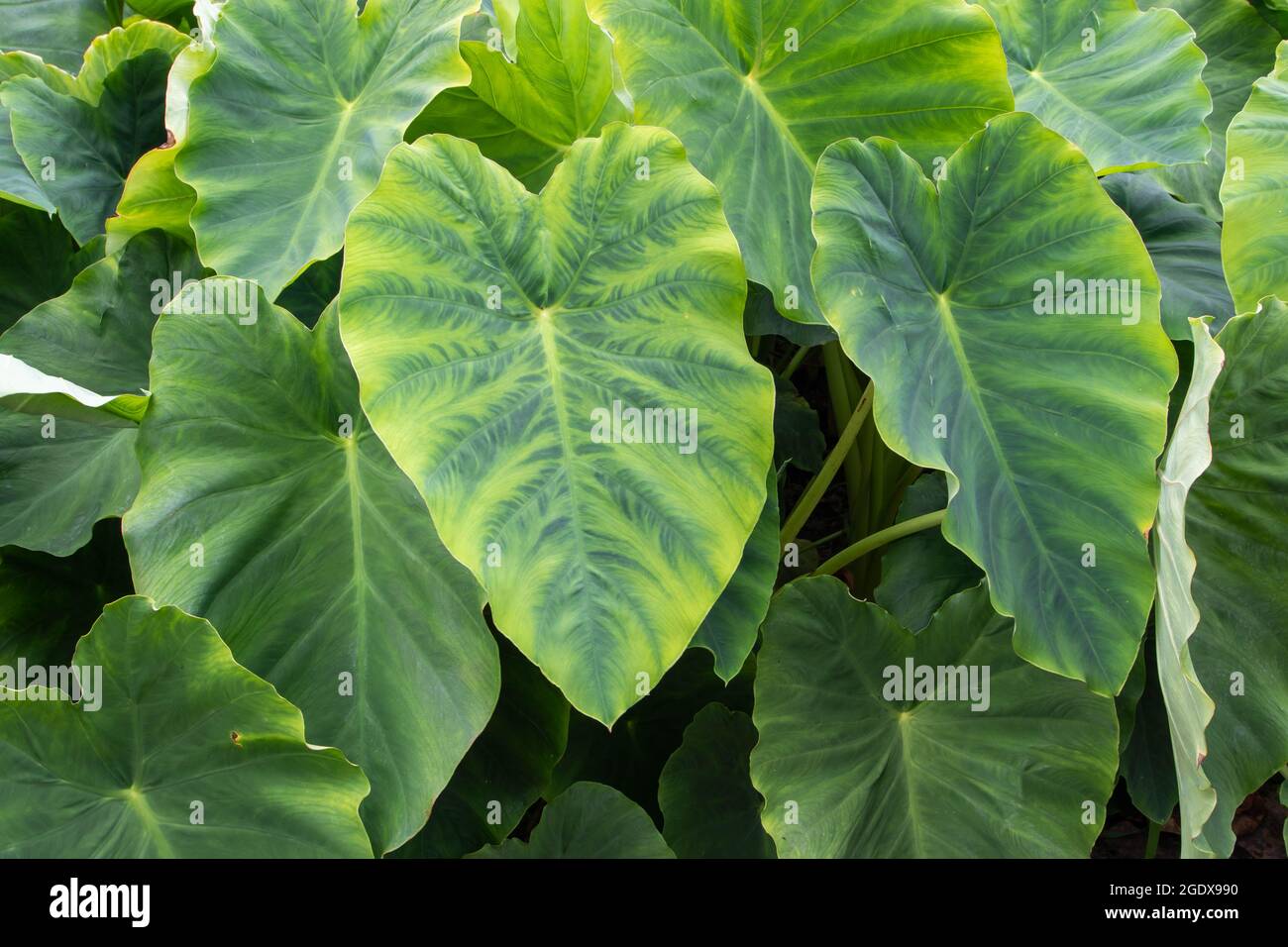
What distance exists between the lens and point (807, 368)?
2.62 meters

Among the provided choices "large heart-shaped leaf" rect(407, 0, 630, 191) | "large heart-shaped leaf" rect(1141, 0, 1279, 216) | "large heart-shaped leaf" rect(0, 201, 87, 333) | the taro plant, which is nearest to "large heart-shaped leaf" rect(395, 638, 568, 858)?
the taro plant

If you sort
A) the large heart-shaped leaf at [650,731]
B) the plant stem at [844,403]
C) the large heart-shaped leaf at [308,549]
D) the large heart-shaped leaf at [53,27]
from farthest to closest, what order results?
1. the large heart-shaped leaf at [53,27]
2. the plant stem at [844,403]
3. the large heart-shaped leaf at [650,731]
4. the large heart-shaped leaf at [308,549]

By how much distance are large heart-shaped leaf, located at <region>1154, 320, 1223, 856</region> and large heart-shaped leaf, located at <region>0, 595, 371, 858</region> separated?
773mm

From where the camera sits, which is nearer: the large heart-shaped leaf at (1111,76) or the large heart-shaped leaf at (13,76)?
the large heart-shaped leaf at (1111,76)

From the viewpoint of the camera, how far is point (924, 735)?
1.32 meters

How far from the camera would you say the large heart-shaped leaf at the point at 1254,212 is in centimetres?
135

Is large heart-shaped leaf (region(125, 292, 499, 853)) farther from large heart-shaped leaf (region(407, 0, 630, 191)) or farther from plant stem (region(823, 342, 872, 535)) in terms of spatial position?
plant stem (region(823, 342, 872, 535))

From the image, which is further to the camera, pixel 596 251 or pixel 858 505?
pixel 858 505

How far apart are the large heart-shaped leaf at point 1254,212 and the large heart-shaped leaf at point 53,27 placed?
1921 mm

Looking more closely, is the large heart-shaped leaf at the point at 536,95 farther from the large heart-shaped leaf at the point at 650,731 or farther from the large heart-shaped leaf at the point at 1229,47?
the large heart-shaped leaf at the point at 1229,47

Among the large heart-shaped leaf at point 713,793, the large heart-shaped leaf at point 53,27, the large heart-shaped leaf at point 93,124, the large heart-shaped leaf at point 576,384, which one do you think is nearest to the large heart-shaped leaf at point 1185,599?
the large heart-shaped leaf at point 576,384

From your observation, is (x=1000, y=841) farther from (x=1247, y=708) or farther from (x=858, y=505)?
(x=858, y=505)
